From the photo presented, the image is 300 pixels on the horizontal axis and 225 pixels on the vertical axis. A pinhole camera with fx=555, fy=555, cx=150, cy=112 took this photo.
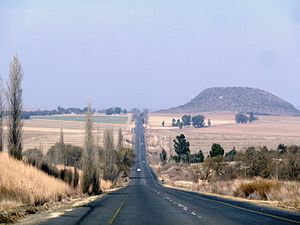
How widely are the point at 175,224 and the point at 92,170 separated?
33353mm

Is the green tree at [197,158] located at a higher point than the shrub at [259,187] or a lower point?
lower

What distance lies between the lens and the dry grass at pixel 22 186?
31053mm

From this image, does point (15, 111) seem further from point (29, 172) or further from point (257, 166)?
point (257, 166)

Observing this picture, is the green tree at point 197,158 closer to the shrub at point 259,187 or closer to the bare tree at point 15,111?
the shrub at point 259,187

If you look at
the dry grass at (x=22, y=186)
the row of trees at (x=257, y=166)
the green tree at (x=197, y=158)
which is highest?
the dry grass at (x=22, y=186)

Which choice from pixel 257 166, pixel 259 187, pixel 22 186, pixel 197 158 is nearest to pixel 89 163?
pixel 259 187

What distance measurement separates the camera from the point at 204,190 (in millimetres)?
71312

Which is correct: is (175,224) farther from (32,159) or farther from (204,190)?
(204,190)

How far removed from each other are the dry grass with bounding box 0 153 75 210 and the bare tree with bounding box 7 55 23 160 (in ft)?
5.07

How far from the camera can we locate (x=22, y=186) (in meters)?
33.1

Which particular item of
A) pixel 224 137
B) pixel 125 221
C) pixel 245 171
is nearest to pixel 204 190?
pixel 245 171

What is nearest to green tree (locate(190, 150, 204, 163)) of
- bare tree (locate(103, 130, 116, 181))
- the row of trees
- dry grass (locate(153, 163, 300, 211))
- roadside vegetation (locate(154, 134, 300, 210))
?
Answer: roadside vegetation (locate(154, 134, 300, 210))

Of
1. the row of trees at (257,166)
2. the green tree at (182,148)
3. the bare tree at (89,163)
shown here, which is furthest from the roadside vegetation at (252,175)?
the bare tree at (89,163)

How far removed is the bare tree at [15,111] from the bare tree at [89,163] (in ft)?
43.6
